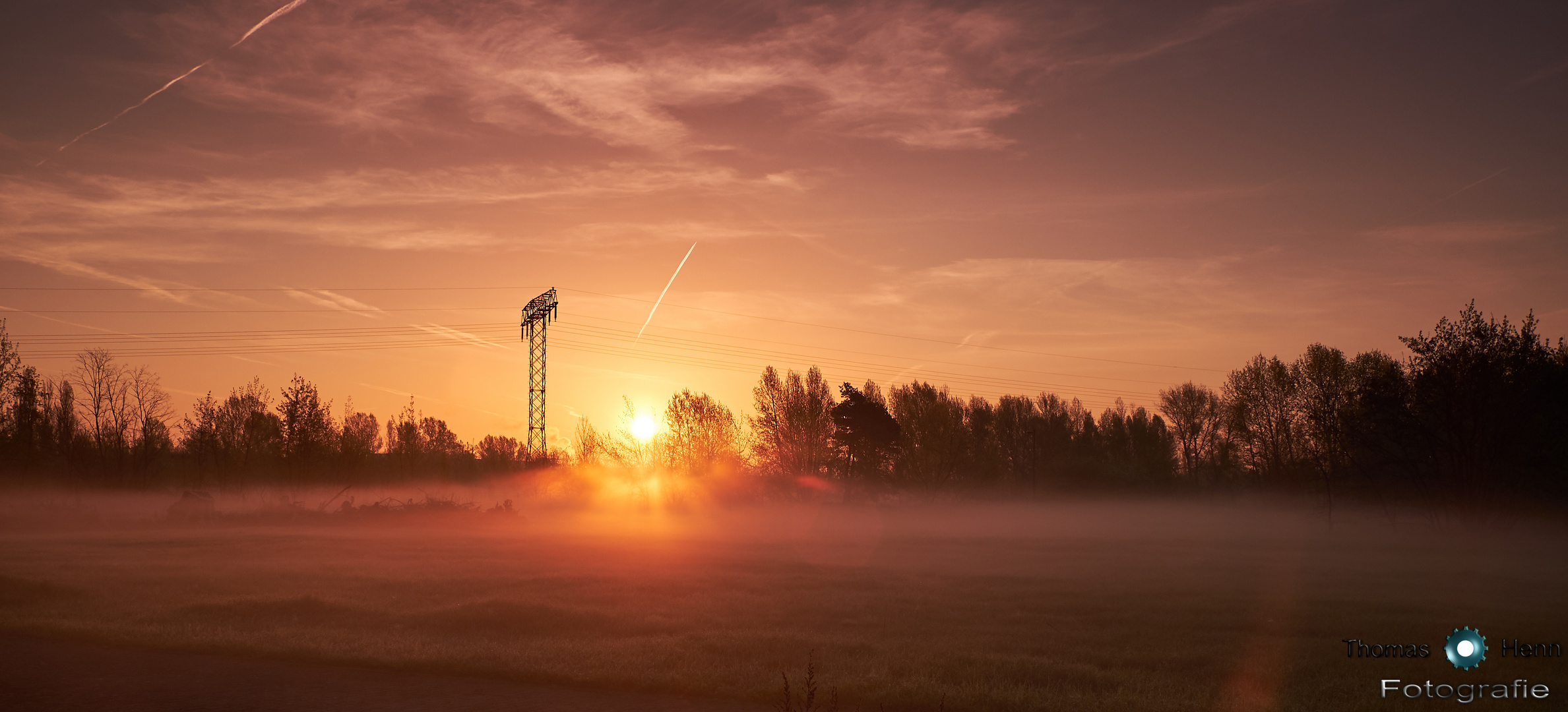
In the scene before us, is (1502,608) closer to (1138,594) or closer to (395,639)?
(1138,594)

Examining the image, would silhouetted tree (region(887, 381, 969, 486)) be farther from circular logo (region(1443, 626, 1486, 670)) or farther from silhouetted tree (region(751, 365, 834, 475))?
circular logo (region(1443, 626, 1486, 670))

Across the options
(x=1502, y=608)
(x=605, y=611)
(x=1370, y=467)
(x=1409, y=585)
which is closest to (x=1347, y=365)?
(x=1370, y=467)

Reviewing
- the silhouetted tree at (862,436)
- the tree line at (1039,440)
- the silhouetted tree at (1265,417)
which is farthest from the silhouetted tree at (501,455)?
the silhouetted tree at (1265,417)

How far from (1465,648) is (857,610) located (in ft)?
39.6

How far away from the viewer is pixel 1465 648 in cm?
1600

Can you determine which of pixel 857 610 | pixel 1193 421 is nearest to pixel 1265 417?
pixel 1193 421

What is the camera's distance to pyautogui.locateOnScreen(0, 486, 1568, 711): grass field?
14.0m

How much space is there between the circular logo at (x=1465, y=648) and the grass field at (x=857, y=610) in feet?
0.93

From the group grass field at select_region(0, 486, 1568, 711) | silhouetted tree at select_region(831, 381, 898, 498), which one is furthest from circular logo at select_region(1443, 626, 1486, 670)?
silhouetted tree at select_region(831, 381, 898, 498)

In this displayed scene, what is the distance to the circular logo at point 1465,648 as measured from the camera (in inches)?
604

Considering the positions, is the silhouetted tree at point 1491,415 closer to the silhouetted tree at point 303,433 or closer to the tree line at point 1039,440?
the tree line at point 1039,440

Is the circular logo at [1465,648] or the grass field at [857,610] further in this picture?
the circular logo at [1465,648]

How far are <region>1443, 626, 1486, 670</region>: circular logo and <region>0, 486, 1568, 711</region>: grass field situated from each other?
0.28 m

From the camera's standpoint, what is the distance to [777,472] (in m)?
81.7
